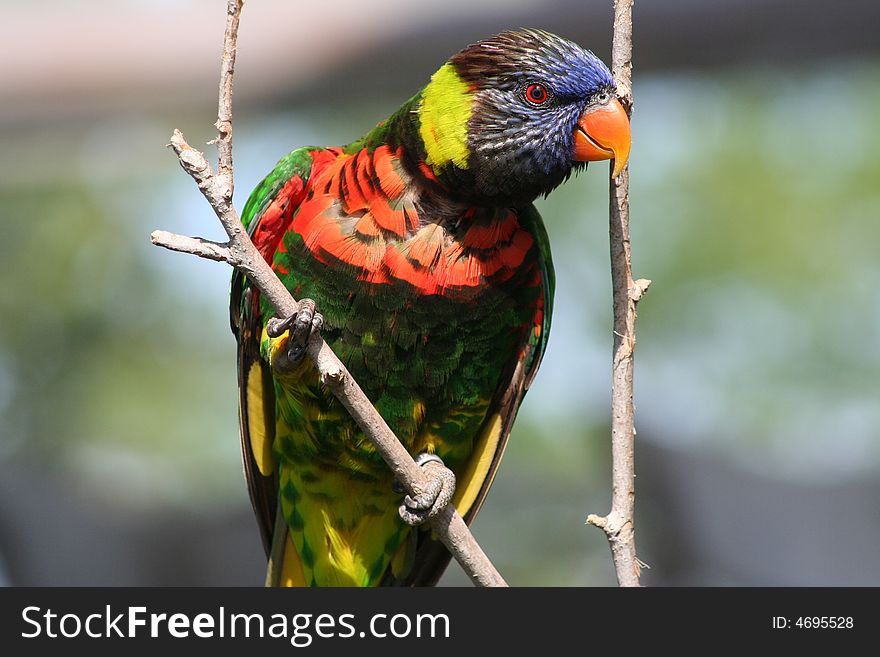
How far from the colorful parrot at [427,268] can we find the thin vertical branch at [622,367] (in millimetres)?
233

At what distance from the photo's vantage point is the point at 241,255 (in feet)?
6.61

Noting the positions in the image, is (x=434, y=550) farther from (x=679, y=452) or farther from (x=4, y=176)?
(x=4, y=176)

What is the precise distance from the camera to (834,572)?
5895 millimetres

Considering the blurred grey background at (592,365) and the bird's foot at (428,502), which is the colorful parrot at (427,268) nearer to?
the bird's foot at (428,502)

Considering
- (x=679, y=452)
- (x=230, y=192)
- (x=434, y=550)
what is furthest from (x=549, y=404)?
(x=230, y=192)

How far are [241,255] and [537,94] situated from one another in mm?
1111

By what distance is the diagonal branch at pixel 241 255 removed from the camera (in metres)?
1.90

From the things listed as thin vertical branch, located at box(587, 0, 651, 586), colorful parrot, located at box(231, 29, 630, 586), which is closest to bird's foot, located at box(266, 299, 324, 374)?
colorful parrot, located at box(231, 29, 630, 586)

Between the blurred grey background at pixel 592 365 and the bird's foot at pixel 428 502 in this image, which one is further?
the blurred grey background at pixel 592 365

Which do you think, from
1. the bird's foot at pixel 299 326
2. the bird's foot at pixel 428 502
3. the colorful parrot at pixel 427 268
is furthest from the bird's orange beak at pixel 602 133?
the bird's foot at pixel 428 502

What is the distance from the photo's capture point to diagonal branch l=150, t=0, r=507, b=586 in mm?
1904

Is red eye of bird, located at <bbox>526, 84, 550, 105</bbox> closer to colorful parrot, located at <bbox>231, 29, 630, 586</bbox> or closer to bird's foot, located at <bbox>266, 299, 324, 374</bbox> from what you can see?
colorful parrot, located at <bbox>231, 29, 630, 586</bbox>

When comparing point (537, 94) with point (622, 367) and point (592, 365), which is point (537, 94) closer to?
point (622, 367)

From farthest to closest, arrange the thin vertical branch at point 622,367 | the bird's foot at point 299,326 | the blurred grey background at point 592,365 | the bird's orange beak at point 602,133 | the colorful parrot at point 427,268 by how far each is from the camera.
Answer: the blurred grey background at point 592,365
the colorful parrot at point 427,268
the bird's orange beak at point 602,133
the bird's foot at point 299,326
the thin vertical branch at point 622,367
